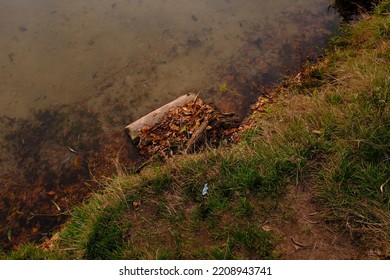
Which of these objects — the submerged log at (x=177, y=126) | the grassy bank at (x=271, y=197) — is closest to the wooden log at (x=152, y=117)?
the submerged log at (x=177, y=126)

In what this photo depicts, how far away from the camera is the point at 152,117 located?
4.46 meters

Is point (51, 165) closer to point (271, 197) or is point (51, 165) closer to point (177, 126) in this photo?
point (177, 126)

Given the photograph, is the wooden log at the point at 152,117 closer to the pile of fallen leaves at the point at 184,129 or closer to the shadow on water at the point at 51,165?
the pile of fallen leaves at the point at 184,129

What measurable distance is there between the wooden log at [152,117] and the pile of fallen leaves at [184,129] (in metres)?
0.05

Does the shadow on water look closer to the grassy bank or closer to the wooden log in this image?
the wooden log

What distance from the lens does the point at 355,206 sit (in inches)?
103

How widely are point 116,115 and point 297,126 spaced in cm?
268

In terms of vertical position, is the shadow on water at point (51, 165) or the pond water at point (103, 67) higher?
the pond water at point (103, 67)

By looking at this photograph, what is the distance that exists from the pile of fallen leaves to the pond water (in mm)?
390

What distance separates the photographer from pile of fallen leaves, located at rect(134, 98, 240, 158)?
417 cm

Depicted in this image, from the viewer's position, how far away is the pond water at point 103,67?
429 cm

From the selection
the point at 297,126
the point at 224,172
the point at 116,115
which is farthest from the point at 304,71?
the point at 116,115

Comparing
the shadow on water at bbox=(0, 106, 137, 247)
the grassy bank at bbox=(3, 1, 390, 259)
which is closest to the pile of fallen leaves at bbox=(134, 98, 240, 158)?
the shadow on water at bbox=(0, 106, 137, 247)


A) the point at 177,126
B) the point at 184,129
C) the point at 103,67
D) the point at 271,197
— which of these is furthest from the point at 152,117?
the point at 271,197
